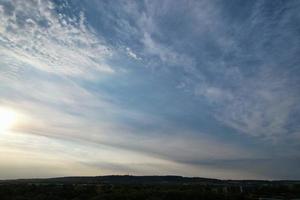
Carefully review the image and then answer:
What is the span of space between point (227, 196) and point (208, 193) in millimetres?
2718

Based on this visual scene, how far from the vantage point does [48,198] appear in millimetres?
39844

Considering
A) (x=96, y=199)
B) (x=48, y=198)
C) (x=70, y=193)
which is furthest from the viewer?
(x=70, y=193)

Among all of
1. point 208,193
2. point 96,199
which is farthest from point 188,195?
point 96,199

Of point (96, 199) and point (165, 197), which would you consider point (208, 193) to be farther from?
point (96, 199)

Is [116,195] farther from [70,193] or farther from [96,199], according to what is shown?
[70,193]

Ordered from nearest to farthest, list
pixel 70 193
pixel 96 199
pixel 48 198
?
pixel 96 199 < pixel 48 198 < pixel 70 193

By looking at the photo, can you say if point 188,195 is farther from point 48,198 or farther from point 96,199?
point 48,198

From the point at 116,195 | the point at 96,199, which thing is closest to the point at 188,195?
the point at 116,195

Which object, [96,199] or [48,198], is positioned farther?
Answer: [48,198]

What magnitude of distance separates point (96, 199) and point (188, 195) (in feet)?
37.9

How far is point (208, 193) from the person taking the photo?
41.8m

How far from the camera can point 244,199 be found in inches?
1496

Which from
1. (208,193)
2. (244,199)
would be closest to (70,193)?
(208,193)

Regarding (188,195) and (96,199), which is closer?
(96,199)
